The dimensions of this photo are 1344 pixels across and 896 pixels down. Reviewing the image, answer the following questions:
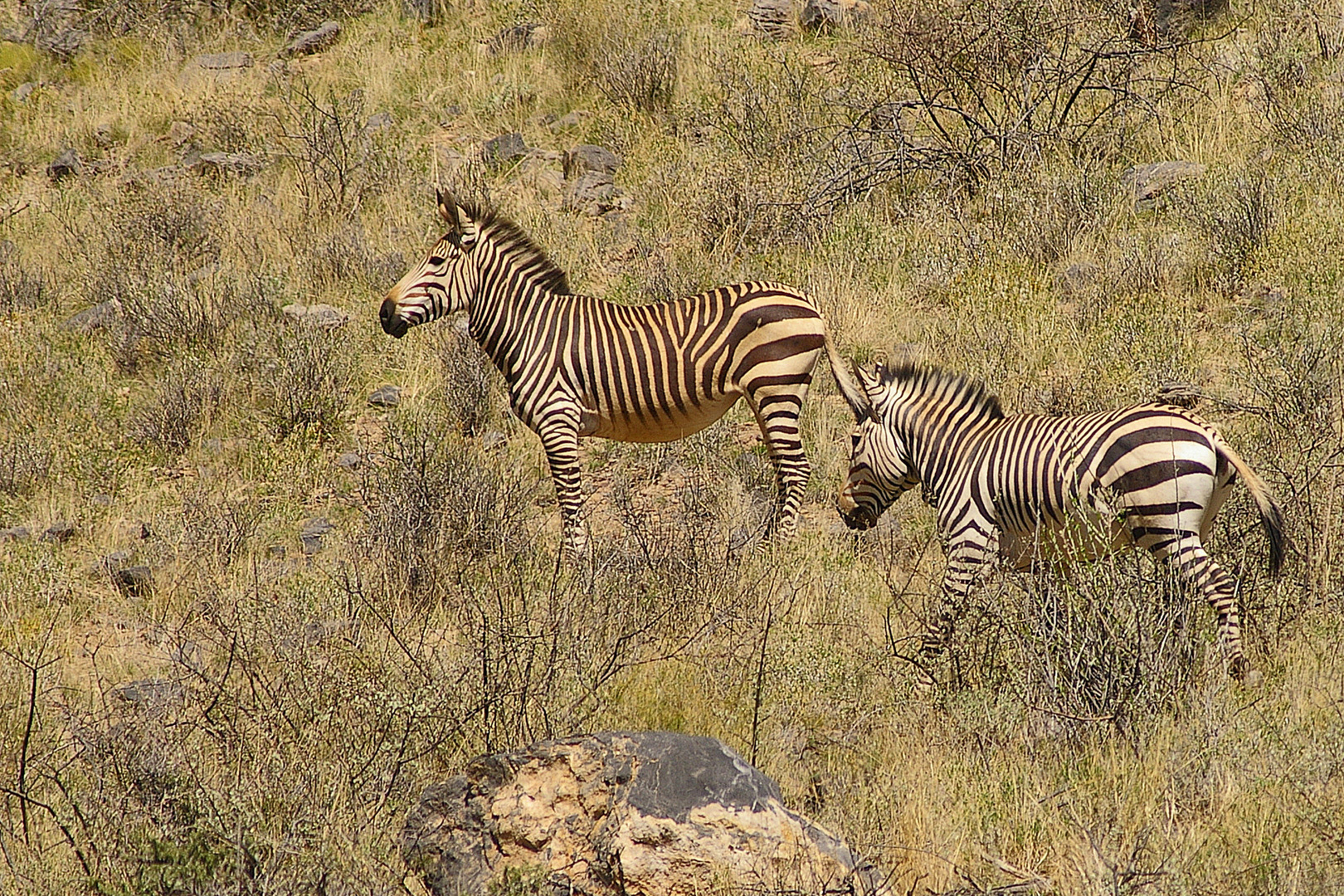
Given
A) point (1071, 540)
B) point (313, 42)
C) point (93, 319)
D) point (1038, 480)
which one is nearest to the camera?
point (1071, 540)

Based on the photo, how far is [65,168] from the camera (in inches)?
581

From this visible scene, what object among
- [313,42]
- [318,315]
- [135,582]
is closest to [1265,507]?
[135,582]

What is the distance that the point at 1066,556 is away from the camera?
19.9 ft

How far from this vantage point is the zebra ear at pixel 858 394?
22.5 ft

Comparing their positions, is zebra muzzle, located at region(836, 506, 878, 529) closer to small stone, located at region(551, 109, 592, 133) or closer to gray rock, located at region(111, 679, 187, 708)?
gray rock, located at region(111, 679, 187, 708)

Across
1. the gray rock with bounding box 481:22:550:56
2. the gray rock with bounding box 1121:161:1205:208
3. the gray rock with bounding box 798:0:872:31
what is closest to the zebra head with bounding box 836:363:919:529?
the gray rock with bounding box 1121:161:1205:208

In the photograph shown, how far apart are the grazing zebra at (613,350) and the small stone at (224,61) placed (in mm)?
9277

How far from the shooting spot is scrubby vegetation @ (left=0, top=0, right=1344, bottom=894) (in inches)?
181

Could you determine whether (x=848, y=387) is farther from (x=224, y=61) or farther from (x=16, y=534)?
(x=224, y=61)

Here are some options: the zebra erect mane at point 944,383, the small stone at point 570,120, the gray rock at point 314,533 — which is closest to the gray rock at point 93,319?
the gray rock at point 314,533

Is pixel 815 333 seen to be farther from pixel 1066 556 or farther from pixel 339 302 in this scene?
pixel 339 302

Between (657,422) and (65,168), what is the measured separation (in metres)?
9.61

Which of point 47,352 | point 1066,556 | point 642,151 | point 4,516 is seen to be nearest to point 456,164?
point 642,151

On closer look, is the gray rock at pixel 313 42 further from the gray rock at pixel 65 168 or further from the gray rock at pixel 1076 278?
Result: the gray rock at pixel 1076 278
